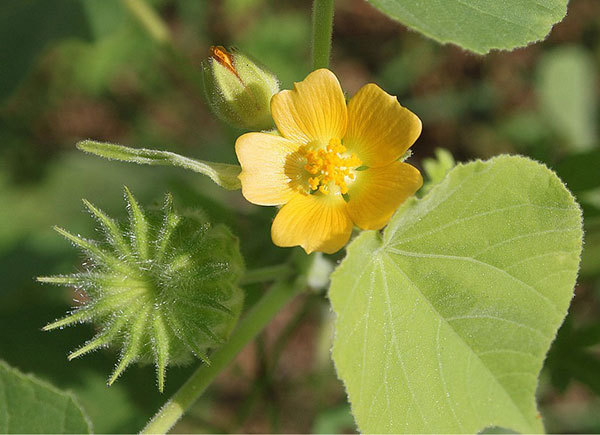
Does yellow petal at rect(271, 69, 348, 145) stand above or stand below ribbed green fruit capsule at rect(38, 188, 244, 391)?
above

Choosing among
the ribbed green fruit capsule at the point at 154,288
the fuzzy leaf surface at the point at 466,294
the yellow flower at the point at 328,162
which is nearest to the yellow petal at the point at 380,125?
the yellow flower at the point at 328,162

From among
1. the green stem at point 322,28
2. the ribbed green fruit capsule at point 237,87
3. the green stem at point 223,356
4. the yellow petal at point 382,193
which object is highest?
the green stem at point 322,28

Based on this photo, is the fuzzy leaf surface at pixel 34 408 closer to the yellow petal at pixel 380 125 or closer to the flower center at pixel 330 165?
the flower center at pixel 330 165

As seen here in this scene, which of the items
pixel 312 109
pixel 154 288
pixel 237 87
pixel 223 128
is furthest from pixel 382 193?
pixel 223 128

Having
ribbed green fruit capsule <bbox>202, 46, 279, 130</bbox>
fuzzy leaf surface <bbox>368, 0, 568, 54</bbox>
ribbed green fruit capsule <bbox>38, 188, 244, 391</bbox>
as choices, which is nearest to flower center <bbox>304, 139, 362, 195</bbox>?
ribbed green fruit capsule <bbox>202, 46, 279, 130</bbox>

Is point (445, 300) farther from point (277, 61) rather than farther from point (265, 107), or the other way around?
point (277, 61)

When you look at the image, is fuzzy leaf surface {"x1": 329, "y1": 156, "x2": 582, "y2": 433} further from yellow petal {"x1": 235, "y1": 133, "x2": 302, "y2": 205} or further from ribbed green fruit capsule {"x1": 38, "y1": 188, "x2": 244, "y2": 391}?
ribbed green fruit capsule {"x1": 38, "y1": 188, "x2": 244, "y2": 391}
